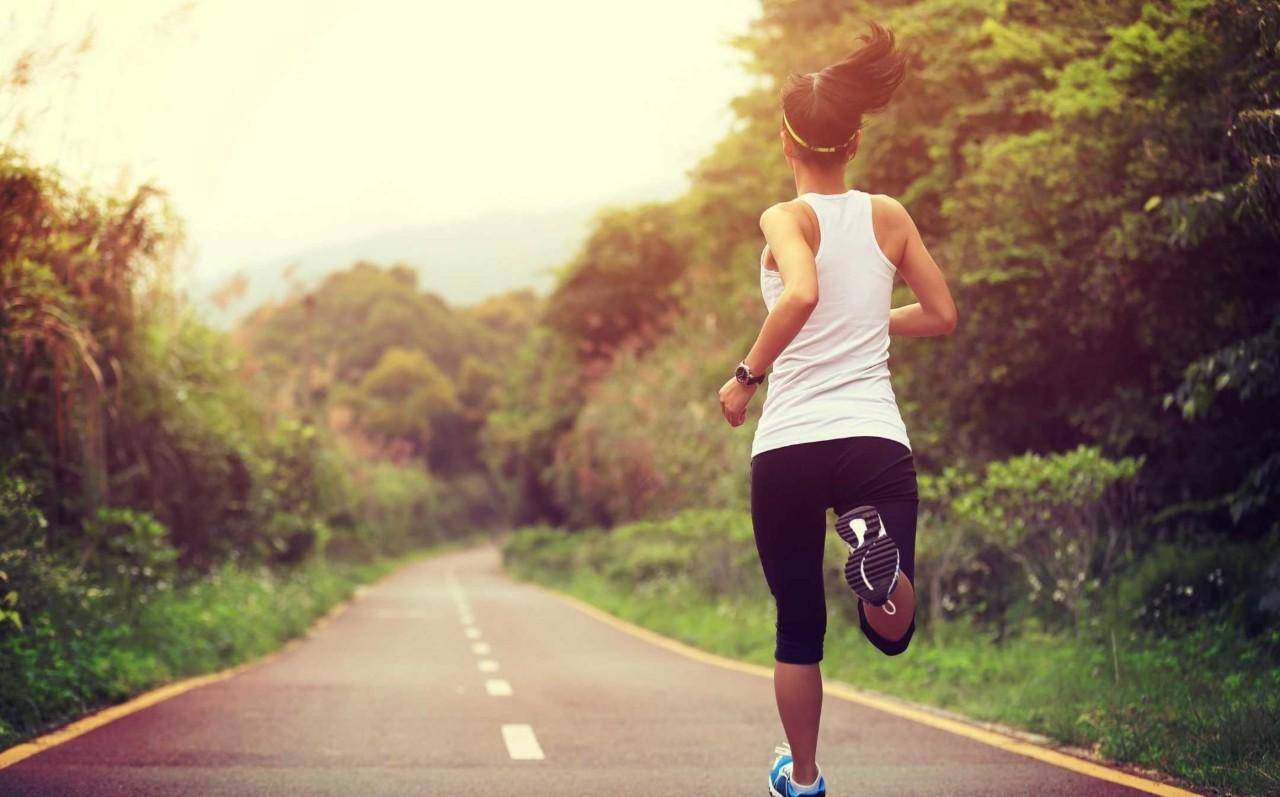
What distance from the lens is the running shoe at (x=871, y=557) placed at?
137 inches

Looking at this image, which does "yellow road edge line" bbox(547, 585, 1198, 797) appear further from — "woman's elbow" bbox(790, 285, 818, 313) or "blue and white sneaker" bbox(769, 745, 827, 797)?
"woman's elbow" bbox(790, 285, 818, 313)

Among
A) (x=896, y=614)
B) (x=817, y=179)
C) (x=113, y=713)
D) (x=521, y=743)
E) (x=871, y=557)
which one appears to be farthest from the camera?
(x=113, y=713)

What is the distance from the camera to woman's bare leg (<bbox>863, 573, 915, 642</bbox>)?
11.8 ft

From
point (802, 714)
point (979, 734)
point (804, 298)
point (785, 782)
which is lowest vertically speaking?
point (979, 734)

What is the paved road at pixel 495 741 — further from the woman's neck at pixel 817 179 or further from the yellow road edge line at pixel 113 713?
the woman's neck at pixel 817 179

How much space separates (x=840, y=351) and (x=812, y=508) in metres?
0.41

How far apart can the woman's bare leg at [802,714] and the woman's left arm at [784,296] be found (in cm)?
69

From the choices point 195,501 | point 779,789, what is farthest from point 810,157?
point 195,501

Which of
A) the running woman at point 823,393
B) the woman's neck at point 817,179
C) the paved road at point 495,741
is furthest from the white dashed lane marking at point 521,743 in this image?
the woman's neck at point 817,179

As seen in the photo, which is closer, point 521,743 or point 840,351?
point 840,351

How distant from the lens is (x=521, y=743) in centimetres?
686

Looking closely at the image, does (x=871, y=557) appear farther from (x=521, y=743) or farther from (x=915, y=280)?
(x=521, y=743)

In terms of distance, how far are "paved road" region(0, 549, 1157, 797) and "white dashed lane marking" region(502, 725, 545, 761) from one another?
0.04 ft

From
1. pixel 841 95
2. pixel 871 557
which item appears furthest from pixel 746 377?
pixel 841 95
